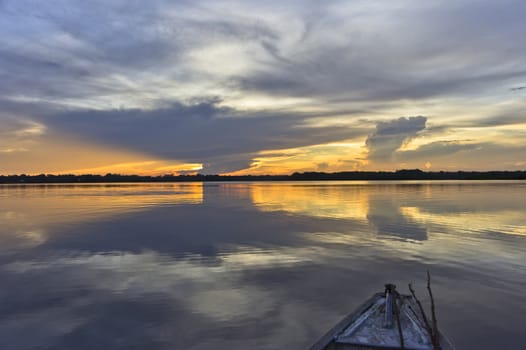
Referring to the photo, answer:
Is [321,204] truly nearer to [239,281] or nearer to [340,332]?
[239,281]

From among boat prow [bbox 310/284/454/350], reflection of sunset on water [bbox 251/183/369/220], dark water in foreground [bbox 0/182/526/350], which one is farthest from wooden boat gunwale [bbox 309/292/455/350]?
reflection of sunset on water [bbox 251/183/369/220]

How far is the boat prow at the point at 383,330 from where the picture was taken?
4.93 meters

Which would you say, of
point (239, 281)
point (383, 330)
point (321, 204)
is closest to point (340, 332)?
point (383, 330)

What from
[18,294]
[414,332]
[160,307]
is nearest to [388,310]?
[414,332]

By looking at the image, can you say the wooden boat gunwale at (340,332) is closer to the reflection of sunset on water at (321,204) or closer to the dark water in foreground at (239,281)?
the dark water in foreground at (239,281)

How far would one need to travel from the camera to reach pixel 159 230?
1792cm

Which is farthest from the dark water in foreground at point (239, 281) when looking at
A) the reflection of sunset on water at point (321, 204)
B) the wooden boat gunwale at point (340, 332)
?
the reflection of sunset on water at point (321, 204)

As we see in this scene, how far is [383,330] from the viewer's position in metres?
5.38

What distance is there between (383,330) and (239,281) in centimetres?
462

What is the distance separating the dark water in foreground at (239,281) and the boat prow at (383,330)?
1098mm

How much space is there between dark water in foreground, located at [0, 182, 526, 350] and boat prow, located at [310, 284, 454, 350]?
1.10m

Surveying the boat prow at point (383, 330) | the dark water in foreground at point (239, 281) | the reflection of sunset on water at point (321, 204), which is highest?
the reflection of sunset on water at point (321, 204)

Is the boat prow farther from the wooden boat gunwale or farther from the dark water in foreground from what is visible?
the dark water in foreground

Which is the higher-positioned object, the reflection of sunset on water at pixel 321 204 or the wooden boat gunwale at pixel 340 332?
the reflection of sunset on water at pixel 321 204
